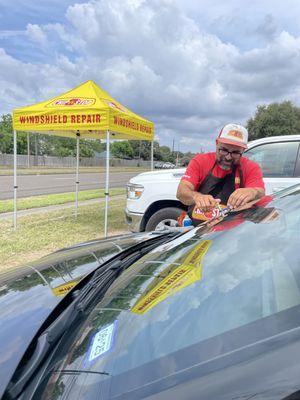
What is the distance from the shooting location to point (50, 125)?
745 centimetres

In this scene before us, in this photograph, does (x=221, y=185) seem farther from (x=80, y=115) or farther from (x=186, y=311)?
(x=80, y=115)

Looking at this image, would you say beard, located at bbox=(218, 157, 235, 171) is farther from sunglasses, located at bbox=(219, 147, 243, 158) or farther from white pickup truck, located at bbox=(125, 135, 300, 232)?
white pickup truck, located at bbox=(125, 135, 300, 232)

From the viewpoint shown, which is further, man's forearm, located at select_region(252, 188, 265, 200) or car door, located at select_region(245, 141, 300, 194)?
car door, located at select_region(245, 141, 300, 194)

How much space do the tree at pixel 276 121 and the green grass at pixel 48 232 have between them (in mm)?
35269

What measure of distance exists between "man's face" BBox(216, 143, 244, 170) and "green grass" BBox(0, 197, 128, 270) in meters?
3.40

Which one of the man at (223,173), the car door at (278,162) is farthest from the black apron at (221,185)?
the car door at (278,162)

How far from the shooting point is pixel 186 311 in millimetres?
1311

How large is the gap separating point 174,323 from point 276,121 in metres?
45.6

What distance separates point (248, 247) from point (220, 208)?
1471mm

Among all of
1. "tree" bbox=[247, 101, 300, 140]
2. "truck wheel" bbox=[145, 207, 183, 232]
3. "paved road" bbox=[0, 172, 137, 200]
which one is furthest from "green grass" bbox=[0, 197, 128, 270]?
"tree" bbox=[247, 101, 300, 140]

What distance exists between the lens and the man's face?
10.8 ft

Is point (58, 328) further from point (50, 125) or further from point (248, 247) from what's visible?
point (50, 125)

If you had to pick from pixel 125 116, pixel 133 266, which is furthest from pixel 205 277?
pixel 125 116

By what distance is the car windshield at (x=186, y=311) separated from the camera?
1.10 metres
